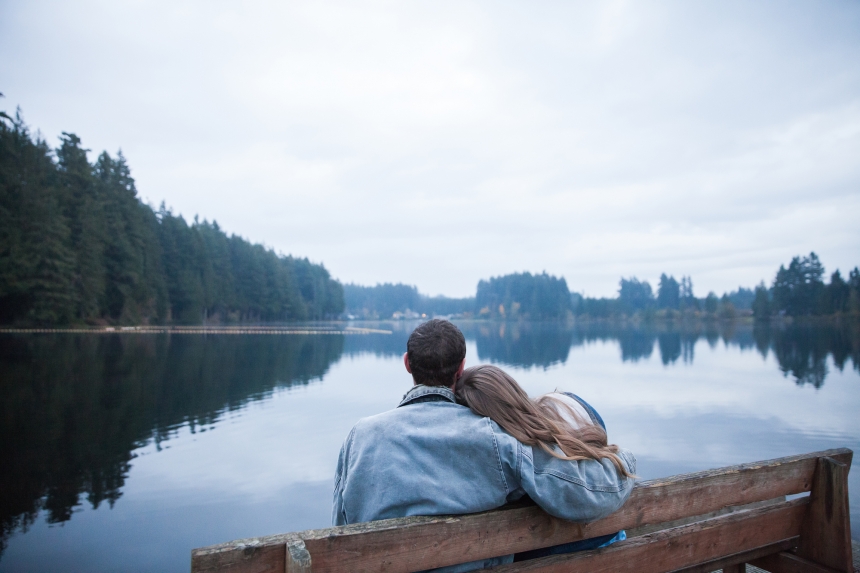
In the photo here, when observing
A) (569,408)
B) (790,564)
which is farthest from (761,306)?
(569,408)

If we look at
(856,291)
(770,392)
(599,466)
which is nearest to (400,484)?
(599,466)

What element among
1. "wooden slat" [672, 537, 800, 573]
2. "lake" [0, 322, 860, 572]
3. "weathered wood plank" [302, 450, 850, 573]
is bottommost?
"lake" [0, 322, 860, 572]

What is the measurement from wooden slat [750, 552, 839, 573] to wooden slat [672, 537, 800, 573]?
0.17 feet

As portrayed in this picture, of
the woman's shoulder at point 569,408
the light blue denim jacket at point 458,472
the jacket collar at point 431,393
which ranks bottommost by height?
the light blue denim jacket at point 458,472

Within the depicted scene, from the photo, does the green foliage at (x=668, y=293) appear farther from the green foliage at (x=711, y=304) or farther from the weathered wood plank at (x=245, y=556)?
the weathered wood plank at (x=245, y=556)

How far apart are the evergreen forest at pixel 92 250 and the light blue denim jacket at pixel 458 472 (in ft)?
162

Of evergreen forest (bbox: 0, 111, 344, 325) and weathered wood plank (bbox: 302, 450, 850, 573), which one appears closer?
weathered wood plank (bbox: 302, 450, 850, 573)

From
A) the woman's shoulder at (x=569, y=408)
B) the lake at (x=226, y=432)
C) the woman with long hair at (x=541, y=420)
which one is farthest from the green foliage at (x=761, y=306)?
the woman with long hair at (x=541, y=420)

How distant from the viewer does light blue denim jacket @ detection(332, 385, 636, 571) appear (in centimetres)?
213

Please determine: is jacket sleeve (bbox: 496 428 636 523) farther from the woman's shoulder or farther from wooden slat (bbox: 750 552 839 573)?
wooden slat (bbox: 750 552 839 573)

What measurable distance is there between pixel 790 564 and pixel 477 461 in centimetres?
232

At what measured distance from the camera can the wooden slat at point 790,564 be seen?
310 centimetres

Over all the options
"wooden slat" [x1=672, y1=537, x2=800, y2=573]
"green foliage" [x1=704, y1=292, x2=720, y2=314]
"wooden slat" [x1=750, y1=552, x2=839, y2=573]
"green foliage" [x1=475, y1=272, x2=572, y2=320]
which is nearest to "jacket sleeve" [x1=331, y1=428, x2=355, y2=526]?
"wooden slat" [x1=672, y1=537, x2=800, y2=573]

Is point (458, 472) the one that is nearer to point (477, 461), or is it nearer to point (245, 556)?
point (477, 461)
